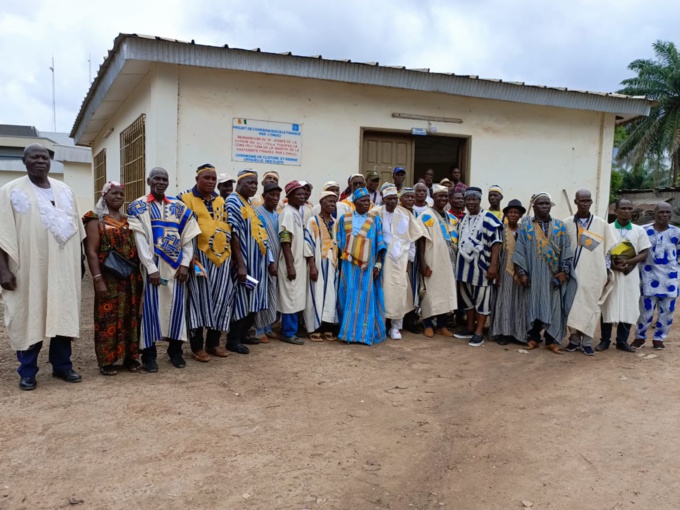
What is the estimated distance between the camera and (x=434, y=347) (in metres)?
5.48

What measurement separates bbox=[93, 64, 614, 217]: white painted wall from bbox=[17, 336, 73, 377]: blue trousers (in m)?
2.96

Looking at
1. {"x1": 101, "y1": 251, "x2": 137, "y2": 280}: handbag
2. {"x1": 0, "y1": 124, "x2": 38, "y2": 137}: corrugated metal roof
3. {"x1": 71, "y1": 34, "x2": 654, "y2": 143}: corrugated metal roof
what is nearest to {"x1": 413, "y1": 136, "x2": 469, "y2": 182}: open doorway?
{"x1": 71, "y1": 34, "x2": 654, "y2": 143}: corrugated metal roof

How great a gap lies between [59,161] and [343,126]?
14.6m

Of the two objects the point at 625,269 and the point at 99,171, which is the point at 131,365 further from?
the point at 99,171

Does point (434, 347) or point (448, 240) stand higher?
point (448, 240)

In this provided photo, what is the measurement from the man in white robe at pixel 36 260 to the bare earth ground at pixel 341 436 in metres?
0.43

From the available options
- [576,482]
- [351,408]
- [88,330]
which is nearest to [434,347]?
[351,408]

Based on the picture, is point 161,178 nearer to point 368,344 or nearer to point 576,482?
point 368,344

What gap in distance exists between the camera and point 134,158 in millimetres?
7809

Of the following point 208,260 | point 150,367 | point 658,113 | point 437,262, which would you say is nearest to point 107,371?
point 150,367

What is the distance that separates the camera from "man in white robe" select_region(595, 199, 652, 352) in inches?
212

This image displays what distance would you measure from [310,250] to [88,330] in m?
2.74

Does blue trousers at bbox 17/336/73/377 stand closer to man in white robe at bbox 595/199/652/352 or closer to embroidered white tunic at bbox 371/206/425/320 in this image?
embroidered white tunic at bbox 371/206/425/320

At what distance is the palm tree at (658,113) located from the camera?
77.3ft
